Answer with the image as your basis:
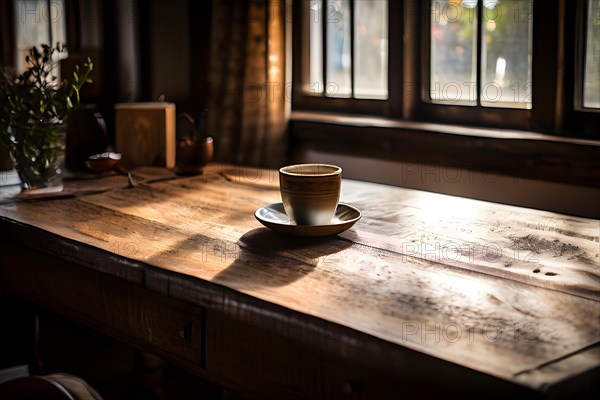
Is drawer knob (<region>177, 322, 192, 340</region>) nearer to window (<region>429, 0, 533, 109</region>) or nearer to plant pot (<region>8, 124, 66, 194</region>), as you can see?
plant pot (<region>8, 124, 66, 194</region>)

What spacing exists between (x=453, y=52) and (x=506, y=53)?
0.80 feet

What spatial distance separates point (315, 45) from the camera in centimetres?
354

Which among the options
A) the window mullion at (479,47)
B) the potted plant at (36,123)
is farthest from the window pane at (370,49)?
the potted plant at (36,123)

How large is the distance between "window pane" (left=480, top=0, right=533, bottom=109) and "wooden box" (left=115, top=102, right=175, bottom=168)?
113cm

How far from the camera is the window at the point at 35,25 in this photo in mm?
4996

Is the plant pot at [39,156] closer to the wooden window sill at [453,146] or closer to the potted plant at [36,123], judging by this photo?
the potted plant at [36,123]

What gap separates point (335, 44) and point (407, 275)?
2201mm

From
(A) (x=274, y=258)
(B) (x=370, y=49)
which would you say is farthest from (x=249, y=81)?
(A) (x=274, y=258)

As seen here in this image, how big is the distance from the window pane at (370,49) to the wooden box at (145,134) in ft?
3.36

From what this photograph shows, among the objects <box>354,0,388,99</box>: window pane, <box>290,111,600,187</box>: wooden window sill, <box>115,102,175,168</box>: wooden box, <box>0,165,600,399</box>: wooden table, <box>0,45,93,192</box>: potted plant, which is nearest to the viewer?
<box>0,165,600,399</box>: wooden table

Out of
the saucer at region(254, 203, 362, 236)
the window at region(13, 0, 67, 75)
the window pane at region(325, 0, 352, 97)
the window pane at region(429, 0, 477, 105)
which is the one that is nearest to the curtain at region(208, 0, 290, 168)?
the window pane at region(325, 0, 352, 97)

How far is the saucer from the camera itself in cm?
165

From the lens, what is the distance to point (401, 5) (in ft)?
10.0

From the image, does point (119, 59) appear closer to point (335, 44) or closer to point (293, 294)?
point (335, 44)
